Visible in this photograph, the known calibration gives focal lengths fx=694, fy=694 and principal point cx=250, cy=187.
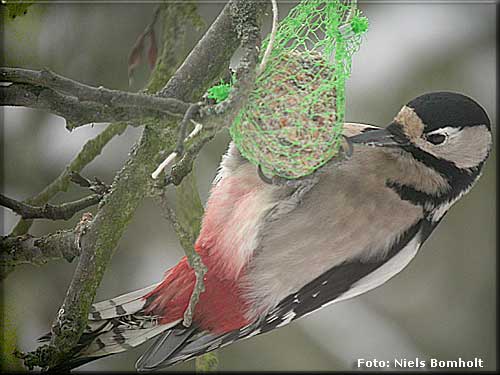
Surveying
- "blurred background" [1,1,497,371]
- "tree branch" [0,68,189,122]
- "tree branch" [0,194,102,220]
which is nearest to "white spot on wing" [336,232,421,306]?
"tree branch" [0,194,102,220]

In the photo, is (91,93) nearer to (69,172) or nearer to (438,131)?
(69,172)

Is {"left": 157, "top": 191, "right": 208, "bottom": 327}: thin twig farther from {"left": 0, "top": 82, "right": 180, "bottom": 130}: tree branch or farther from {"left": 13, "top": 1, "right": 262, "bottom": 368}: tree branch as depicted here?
{"left": 0, "top": 82, "right": 180, "bottom": 130}: tree branch

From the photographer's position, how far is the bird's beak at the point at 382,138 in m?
1.30

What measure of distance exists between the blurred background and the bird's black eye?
107 centimetres

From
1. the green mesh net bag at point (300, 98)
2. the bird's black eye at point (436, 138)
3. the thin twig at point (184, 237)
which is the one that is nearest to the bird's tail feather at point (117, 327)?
the thin twig at point (184, 237)

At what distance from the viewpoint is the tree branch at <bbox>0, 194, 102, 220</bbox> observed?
1.20m

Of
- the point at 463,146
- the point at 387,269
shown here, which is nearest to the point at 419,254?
the point at 387,269

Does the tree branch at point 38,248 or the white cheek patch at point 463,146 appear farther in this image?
the white cheek patch at point 463,146

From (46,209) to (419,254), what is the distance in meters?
2.48

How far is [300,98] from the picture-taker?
1.09m

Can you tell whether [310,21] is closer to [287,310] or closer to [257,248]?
[257,248]

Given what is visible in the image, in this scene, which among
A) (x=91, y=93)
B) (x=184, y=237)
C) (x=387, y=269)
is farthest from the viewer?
(x=387, y=269)

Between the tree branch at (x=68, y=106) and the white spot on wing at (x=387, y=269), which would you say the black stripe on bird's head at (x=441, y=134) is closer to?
the white spot on wing at (x=387, y=269)

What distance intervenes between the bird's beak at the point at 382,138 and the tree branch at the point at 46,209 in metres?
0.51
